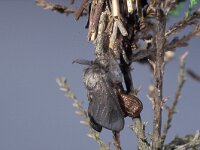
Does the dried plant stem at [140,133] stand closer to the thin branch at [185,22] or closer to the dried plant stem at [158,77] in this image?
the dried plant stem at [158,77]

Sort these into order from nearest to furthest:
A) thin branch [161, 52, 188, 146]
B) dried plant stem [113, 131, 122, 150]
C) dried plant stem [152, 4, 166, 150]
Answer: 1. thin branch [161, 52, 188, 146]
2. dried plant stem [152, 4, 166, 150]
3. dried plant stem [113, 131, 122, 150]

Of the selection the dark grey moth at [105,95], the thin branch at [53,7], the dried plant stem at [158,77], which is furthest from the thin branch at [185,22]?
the thin branch at [53,7]

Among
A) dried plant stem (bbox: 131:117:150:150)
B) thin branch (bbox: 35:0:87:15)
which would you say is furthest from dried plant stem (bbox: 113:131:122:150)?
thin branch (bbox: 35:0:87:15)

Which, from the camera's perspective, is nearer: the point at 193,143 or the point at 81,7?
the point at 193,143

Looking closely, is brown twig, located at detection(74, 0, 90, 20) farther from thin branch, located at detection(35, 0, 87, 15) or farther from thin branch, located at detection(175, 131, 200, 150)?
thin branch, located at detection(175, 131, 200, 150)

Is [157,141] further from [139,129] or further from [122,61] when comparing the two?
[122,61]

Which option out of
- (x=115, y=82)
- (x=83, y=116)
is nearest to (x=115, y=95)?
(x=115, y=82)

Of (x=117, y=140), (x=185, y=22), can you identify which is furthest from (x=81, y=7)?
(x=117, y=140)

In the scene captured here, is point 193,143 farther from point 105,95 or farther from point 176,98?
point 105,95
